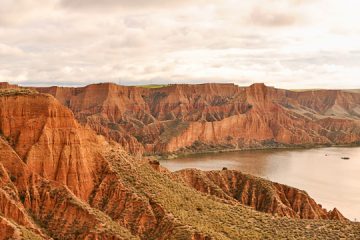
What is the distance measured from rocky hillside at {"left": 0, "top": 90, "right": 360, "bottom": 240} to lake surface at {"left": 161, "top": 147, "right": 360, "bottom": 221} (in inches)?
1342

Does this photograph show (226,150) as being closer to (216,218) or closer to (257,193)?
(257,193)

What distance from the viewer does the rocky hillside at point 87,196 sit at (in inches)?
1618

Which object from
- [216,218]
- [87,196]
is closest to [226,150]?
[216,218]

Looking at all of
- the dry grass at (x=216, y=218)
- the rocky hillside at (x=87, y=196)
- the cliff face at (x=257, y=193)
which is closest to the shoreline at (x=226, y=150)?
the cliff face at (x=257, y=193)

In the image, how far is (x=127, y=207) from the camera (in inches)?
1775

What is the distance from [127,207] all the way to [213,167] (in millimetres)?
74555

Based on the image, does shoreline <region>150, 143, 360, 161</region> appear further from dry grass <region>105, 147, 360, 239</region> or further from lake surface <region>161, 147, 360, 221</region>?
dry grass <region>105, 147, 360, 239</region>

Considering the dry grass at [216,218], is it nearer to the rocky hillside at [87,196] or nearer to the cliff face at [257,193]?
the rocky hillside at [87,196]

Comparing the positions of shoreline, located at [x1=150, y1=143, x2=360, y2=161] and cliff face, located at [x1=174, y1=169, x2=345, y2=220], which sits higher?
cliff face, located at [x1=174, y1=169, x2=345, y2=220]

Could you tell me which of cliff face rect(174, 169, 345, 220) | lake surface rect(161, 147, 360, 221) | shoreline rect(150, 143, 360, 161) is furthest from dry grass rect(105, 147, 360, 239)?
shoreline rect(150, 143, 360, 161)

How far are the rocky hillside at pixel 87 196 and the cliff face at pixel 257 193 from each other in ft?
56.3

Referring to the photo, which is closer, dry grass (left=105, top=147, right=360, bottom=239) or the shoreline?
dry grass (left=105, top=147, right=360, bottom=239)

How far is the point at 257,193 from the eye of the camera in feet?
235

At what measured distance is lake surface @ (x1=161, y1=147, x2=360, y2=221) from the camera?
287 ft
